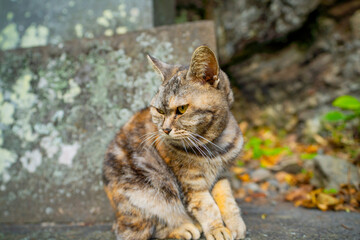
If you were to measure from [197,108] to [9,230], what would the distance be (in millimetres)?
2116

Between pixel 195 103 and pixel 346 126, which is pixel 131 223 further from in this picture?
pixel 346 126

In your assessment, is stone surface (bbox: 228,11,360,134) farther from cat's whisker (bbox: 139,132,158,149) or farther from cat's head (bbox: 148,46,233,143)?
cat's whisker (bbox: 139,132,158,149)

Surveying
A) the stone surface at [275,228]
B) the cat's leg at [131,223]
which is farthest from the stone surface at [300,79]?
the cat's leg at [131,223]

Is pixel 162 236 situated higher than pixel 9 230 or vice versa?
pixel 162 236

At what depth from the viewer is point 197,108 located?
6.07ft

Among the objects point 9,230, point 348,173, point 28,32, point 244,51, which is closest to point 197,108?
point 348,173

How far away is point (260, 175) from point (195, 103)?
2.17 metres

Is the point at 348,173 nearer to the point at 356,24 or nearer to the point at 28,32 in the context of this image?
the point at 356,24

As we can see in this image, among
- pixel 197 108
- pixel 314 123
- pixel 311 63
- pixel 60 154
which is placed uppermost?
pixel 197 108

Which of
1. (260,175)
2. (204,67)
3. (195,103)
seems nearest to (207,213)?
(195,103)

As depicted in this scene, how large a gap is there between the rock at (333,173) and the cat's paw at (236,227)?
53.7 inches

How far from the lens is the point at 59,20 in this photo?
10.9 feet

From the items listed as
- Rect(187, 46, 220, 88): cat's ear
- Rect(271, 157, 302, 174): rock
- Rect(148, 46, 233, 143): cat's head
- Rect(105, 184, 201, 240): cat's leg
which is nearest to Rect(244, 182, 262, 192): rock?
Rect(271, 157, 302, 174): rock

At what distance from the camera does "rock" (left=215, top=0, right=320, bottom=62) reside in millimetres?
4109
